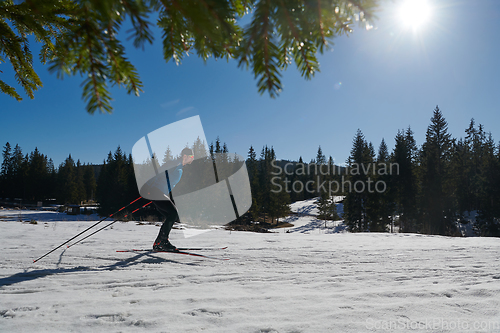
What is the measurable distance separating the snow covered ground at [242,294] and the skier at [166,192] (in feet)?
1.99

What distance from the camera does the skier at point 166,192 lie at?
15.5 feet

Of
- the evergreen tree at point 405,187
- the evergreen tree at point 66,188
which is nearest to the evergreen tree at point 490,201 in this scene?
the evergreen tree at point 405,187

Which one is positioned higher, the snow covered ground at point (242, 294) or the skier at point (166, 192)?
the skier at point (166, 192)

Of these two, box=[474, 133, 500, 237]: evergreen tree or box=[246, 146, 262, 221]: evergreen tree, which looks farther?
box=[246, 146, 262, 221]: evergreen tree

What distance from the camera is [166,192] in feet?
16.2

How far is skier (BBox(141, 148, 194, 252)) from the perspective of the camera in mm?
4727

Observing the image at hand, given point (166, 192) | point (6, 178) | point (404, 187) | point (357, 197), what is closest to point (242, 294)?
point (166, 192)

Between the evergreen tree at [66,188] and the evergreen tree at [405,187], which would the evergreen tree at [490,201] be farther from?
the evergreen tree at [66,188]

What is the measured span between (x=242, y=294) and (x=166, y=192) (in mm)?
3193

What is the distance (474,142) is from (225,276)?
63.8 metres

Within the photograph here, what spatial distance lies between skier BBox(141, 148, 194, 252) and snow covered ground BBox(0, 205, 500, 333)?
0.61 m

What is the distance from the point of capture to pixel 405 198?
32656 mm

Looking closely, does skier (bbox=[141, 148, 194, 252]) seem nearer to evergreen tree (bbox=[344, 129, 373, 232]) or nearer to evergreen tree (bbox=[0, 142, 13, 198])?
evergreen tree (bbox=[344, 129, 373, 232])

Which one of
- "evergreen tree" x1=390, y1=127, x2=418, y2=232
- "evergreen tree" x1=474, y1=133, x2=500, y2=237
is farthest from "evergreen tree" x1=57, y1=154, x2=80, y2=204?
"evergreen tree" x1=474, y1=133, x2=500, y2=237
